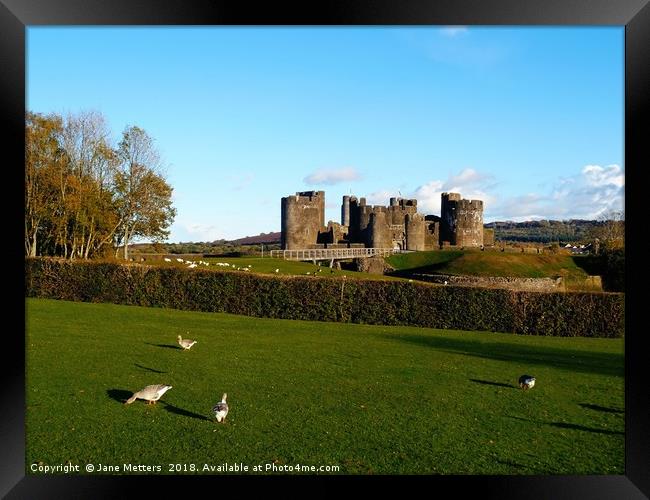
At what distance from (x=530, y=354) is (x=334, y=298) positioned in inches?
288

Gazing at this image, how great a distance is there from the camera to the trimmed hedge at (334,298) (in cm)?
1956

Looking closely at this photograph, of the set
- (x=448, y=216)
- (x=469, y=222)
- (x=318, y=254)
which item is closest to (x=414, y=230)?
(x=448, y=216)

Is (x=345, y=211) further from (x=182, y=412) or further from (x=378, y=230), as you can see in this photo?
(x=182, y=412)

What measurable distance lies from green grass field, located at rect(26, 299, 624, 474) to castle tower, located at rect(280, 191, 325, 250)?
30322 mm

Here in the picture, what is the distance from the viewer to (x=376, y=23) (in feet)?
21.7

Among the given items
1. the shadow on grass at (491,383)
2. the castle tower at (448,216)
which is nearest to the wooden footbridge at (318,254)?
the castle tower at (448,216)

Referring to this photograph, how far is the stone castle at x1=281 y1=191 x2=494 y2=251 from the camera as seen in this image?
151 ft

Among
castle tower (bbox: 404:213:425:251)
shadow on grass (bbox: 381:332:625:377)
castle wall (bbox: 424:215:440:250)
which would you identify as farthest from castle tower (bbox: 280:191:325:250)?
shadow on grass (bbox: 381:332:625:377)

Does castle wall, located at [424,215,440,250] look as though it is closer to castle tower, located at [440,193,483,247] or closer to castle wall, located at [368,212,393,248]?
castle tower, located at [440,193,483,247]

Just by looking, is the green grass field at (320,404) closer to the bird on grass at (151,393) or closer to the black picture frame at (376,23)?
the bird on grass at (151,393)

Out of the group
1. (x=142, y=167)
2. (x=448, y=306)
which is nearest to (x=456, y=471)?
(x=448, y=306)

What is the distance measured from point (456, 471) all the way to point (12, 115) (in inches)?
242

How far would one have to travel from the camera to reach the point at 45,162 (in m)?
26.9

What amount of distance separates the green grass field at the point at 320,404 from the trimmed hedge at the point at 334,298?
13.5 feet
